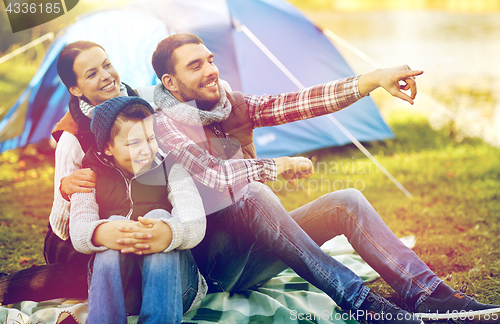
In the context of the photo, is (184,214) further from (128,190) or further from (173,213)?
(128,190)

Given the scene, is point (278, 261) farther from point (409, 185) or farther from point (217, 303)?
point (409, 185)

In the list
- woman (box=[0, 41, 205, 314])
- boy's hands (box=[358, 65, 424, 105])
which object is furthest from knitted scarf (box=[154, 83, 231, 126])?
boy's hands (box=[358, 65, 424, 105])

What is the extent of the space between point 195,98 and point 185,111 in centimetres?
8

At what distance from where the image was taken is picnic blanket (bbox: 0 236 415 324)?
1.70m

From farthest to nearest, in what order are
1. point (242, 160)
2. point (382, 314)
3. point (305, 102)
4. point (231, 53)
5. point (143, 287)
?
point (231, 53) → point (305, 102) → point (242, 160) → point (382, 314) → point (143, 287)

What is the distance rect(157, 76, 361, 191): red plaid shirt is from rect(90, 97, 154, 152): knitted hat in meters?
0.19

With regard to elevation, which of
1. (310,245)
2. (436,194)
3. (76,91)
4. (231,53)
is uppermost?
(231,53)

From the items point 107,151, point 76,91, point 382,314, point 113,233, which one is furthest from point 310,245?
point 76,91

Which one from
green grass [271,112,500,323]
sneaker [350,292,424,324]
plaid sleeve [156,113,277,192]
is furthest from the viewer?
green grass [271,112,500,323]

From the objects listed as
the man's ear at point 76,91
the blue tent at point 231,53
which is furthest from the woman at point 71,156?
the blue tent at point 231,53

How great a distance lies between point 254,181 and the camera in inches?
66.0

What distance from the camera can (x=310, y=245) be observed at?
62.9 inches

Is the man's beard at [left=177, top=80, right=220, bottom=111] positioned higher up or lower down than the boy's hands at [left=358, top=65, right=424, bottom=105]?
higher up

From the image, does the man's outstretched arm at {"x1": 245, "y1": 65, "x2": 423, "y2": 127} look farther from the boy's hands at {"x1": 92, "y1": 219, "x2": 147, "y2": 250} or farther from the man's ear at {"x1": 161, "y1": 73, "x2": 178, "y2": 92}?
the boy's hands at {"x1": 92, "y1": 219, "x2": 147, "y2": 250}
